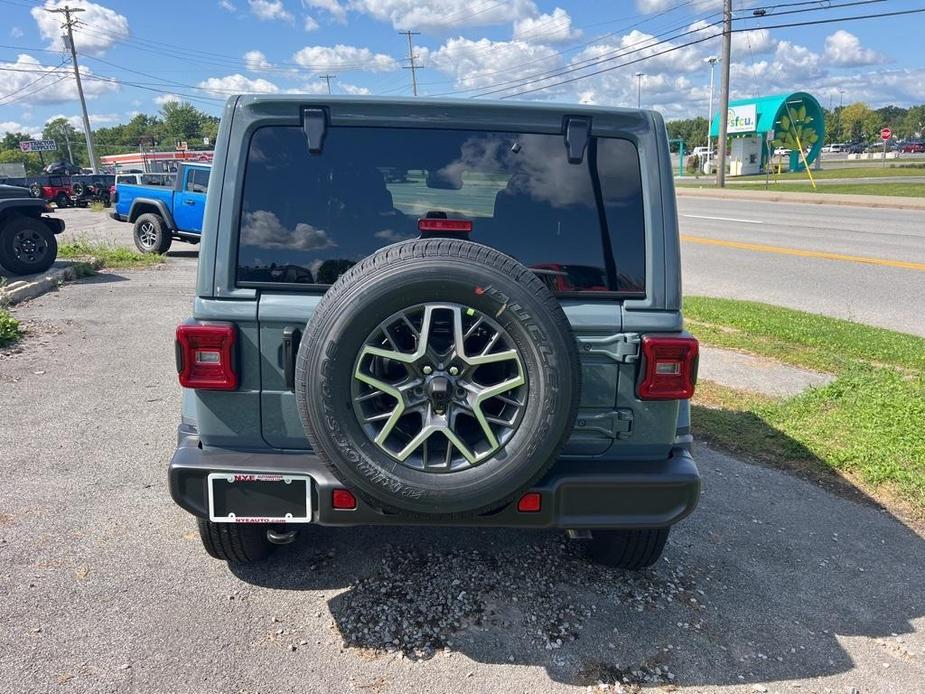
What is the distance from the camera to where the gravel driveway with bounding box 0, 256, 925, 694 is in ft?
8.55

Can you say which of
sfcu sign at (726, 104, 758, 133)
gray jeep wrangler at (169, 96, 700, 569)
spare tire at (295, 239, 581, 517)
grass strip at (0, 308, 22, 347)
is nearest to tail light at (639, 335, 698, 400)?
gray jeep wrangler at (169, 96, 700, 569)

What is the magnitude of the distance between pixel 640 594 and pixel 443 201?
75.5 inches

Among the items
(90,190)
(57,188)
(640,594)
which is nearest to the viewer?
(640,594)

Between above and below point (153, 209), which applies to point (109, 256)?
below

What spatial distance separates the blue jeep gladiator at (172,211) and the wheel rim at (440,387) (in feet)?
42.3

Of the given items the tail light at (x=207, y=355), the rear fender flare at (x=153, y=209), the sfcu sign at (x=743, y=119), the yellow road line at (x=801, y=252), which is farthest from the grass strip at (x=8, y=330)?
the sfcu sign at (x=743, y=119)

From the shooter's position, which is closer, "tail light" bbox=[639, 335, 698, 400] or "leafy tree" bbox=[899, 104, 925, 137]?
"tail light" bbox=[639, 335, 698, 400]

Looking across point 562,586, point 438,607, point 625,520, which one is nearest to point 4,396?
point 438,607

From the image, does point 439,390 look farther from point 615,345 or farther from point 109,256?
point 109,256

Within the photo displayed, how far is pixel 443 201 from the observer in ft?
9.21

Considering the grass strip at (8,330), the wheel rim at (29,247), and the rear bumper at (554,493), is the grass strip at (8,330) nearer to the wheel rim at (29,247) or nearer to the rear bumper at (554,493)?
the wheel rim at (29,247)

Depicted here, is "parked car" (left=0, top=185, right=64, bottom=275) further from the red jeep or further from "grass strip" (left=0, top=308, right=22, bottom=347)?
the red jeep

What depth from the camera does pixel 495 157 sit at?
109 inches

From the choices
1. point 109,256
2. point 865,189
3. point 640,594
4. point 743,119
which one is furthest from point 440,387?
point 743,119
